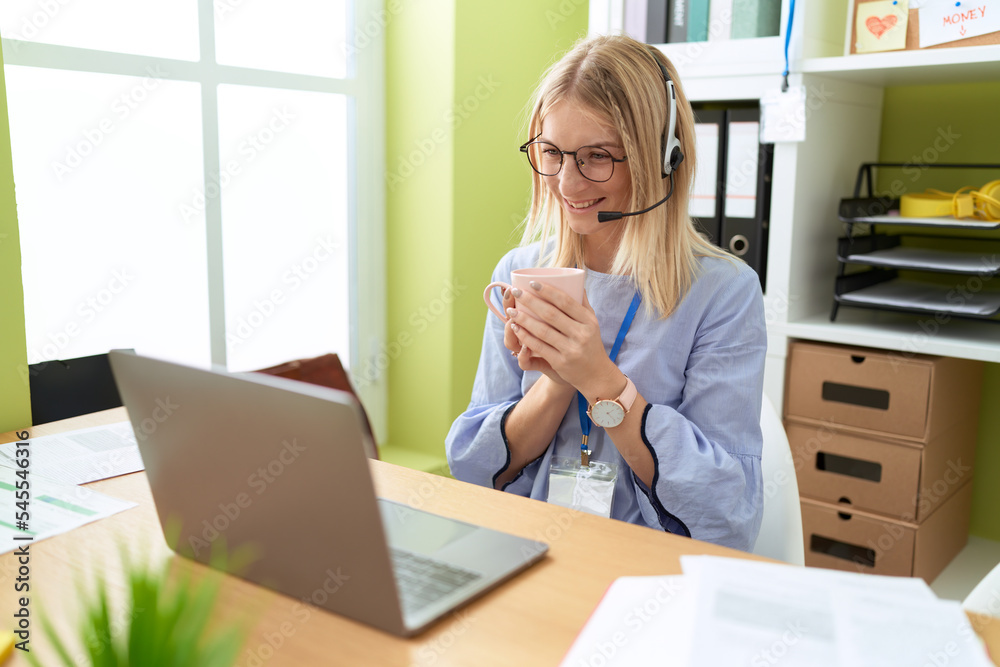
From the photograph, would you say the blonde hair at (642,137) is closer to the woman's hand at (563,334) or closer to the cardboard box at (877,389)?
the woman's hand at (563,334)

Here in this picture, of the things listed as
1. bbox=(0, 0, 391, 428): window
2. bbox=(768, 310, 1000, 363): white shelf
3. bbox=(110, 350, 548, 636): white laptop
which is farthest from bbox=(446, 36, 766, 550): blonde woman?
bbox=(0, 0, 391, 428): window

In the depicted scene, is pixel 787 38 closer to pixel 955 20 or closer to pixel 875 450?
pixel 955 20

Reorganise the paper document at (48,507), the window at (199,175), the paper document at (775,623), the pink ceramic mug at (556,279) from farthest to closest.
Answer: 1. the window at (199,175)
2. the pink ceramic mug at (556,279)
3. the paper document at (48,507)
4. the paper document at (775,623)

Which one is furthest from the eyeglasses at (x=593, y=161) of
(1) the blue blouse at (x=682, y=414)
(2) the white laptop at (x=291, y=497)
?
(2) the white laptop at (x=291, y=497)

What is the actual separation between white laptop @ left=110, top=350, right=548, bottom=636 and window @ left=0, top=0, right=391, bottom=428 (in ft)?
3.66

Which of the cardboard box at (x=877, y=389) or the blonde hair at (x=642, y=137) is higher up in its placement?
the blonde hair at (x=642, y=137)

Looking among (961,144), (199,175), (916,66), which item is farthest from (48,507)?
(961,144)

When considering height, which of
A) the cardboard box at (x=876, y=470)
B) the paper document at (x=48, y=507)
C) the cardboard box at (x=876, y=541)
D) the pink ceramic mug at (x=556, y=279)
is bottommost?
the cardboard box at (x=876, y=541)

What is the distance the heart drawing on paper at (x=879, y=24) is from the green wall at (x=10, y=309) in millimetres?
1665

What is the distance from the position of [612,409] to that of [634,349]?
0.52 ft

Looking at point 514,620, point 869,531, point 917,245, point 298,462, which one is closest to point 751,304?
point 514,620

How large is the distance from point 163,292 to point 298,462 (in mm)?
1435

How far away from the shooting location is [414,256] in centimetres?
241

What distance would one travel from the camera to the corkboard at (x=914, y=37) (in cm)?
160
